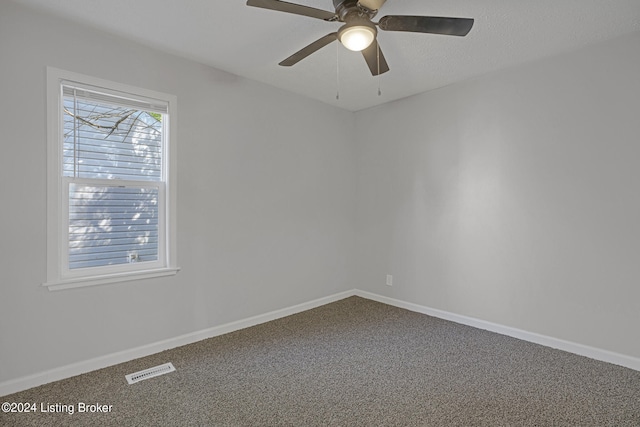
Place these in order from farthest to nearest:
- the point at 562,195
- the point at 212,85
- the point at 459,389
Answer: the point at 212,85 → the point at 562,195 → the point at 459,389

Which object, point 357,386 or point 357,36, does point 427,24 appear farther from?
point 357,386

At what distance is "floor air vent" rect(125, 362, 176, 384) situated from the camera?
231cm

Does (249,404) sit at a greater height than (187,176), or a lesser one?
lesser

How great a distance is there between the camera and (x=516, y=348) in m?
2.82

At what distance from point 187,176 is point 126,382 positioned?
63.2 inches

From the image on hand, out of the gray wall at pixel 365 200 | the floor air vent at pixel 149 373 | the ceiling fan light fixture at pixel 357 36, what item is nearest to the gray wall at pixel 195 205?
the gray wall at pixel 365 200

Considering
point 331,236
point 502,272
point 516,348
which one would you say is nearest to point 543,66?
point 502,272

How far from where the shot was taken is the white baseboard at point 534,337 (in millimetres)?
2516

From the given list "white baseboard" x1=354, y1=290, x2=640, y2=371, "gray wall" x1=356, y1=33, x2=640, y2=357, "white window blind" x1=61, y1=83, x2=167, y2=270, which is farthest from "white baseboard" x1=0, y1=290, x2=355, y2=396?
"gray wall" x1=356, y1=33, x2=640, y2=357

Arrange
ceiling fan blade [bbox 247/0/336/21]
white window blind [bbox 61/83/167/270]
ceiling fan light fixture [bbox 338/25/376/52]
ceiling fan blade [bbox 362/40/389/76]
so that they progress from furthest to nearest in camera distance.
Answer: white window blind [bbox 61/83/167/270], ceiling fan blade [bbox 362/40/389/76], ceiling fan light fixture [bbox 338/25/376/52], ceiling fan blade [bbox 247/0/336/21]

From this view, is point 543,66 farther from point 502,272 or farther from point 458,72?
point 502,272

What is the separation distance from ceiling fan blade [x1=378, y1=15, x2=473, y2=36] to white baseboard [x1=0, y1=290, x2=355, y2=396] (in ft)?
9.12

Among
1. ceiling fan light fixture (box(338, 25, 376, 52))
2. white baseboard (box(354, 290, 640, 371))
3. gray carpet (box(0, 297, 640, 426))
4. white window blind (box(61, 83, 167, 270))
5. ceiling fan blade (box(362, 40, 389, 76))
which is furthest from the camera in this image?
white baseboard (box(354, 290, 640, 371))

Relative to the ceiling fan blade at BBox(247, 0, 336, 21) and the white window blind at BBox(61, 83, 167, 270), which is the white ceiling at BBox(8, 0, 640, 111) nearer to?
the ceiling fan blade at BBox(247, 0, 336, 21)
